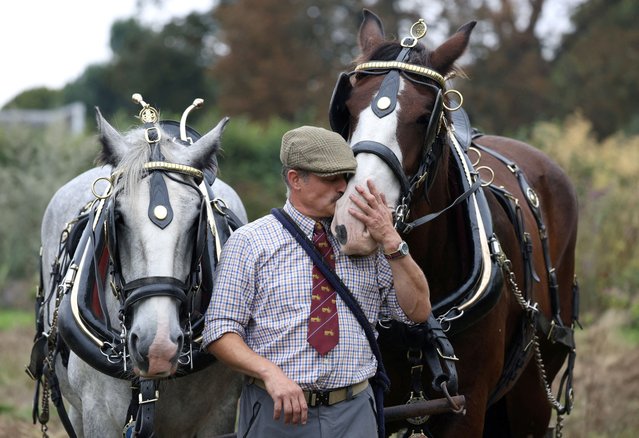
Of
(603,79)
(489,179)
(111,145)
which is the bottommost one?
(111,145)


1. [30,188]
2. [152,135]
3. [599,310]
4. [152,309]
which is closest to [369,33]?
[152,135]

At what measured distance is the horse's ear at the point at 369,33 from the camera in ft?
13.6

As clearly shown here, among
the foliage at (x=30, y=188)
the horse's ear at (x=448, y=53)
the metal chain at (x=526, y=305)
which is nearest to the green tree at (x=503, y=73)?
the foliage at (x=30, y=188)

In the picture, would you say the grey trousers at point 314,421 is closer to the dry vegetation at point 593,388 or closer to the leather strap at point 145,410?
the leather strap at point 145,410

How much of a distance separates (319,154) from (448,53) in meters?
0.97

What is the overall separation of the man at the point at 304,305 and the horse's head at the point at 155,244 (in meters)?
0.15

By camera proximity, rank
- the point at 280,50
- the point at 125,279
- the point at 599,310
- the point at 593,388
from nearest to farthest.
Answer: the point at 125,279
the point at 593,388
the point at 599,310
the point at 280,50

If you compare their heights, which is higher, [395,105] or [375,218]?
[395,105]

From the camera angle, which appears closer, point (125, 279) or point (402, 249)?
point (402, 249)

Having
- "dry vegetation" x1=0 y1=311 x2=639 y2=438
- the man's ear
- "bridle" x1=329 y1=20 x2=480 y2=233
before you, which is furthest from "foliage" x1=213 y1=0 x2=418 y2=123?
the man's ear

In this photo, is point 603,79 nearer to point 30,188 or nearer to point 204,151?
point 30,188

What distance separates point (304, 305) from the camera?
330cm

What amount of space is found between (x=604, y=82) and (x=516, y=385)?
24.0 metres

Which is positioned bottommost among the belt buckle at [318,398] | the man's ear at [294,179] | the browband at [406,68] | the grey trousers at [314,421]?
the grey trousers at [314,421]
